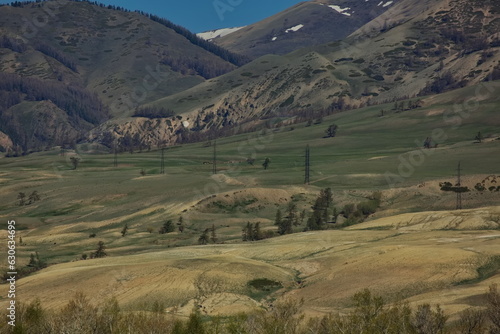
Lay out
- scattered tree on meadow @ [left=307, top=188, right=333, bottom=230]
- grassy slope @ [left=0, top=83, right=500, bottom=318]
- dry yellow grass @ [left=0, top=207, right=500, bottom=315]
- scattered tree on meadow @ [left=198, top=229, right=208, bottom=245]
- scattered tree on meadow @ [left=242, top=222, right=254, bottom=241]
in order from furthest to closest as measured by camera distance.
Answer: scattered tree on meadow @ [left=307, top=188, right=333, bottom=230] < scattered tree on meadow @ [left=242, top=222, right=254, bottom=241] < scattered tree on meadow @ [left=198, top=229, right=208, bottom=245] < grassy slope @ [left=0, top=83, right=500, bottom=318] < dry yellow grass @ [left=0, top=207, right=500, bottom=315]

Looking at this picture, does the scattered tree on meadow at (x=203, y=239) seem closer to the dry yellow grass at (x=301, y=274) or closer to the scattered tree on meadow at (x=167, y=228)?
the scattered tree on meadow at (x=167, y=228)

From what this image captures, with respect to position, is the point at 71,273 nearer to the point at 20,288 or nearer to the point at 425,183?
the point at 20,288

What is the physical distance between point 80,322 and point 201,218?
10532 cm

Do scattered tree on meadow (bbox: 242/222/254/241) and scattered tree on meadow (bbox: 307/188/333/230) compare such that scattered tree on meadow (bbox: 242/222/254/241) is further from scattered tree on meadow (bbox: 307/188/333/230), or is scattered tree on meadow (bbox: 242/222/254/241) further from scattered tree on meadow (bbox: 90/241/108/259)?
scattered tree on meadow (bbox: 90/241/108/259)

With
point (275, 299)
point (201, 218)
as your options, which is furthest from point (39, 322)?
point (201, 218)

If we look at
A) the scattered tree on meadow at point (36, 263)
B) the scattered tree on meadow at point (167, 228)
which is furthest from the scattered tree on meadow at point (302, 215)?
the scattered tree on meadow at point (36, 263)

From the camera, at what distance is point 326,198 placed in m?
172

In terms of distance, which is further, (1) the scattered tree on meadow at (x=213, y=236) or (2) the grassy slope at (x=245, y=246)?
(1) the scattered tree on meadow at (x=213, y=236)

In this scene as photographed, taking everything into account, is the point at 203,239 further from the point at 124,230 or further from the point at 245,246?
the point at 124,230

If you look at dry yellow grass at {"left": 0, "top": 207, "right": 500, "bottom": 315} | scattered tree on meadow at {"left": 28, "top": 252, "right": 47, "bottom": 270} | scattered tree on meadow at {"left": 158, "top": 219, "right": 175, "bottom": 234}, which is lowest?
scattered tree on meadow at {"left": 28, "top": 252, "right": 47, "bottom": 270}

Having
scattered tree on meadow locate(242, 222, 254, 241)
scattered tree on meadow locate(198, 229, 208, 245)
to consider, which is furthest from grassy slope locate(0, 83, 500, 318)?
scattered tree on meadow locate(198, 229, 208, 245)

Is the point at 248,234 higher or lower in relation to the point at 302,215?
lower

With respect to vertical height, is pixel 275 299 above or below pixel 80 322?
below

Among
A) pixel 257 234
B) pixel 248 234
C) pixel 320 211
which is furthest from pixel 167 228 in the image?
pixel 320 211
